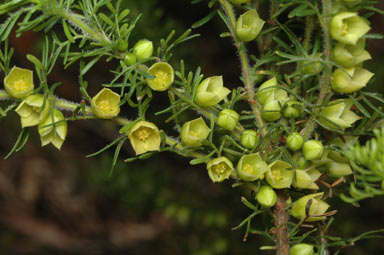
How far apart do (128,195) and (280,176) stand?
222cm

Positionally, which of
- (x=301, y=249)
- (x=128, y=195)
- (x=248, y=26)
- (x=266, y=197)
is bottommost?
(x=128, y=195)

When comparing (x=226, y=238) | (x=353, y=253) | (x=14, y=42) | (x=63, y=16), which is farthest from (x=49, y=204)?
(x=63, y=16)

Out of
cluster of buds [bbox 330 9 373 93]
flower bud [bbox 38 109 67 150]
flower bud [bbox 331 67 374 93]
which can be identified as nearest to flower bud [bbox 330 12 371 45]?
cluster of buds [bbox 330 9 373 93]

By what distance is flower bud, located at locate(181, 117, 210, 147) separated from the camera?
56.4 inches

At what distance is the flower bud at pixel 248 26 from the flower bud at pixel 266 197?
455 mm

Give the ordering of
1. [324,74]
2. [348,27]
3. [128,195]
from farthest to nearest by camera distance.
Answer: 1. [128,195]
2. [324,74]
3. [348,27]

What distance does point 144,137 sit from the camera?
1.46 m

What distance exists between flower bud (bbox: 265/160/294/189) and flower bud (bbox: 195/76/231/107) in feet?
0.83

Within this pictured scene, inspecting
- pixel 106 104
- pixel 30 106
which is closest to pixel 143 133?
pixel 106 104

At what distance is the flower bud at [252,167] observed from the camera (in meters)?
1.40

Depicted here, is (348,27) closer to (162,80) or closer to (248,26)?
(248,26)

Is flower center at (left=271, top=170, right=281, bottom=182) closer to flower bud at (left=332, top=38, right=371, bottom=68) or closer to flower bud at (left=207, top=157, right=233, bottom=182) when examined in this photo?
flower bud at (left=207, top=157, right=233, bottom=182)

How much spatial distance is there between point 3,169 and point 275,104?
4.30 metres

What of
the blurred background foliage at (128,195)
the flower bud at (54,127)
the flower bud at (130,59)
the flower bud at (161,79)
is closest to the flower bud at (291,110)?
the flower bud at (161,79)
